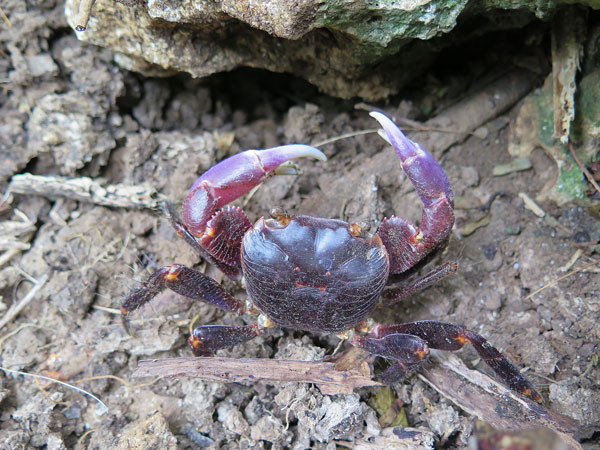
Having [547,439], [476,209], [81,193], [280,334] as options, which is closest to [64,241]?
[81,193]

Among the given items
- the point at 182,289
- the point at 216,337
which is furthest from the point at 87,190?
the point at 216,337

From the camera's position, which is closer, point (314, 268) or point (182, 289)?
point (314, 268)

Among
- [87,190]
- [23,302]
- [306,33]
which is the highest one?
[306,33]

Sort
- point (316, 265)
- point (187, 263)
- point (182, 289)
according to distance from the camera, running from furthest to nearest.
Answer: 1. point (187, 263)
2. point (182, 289)
3. point (316, 265)

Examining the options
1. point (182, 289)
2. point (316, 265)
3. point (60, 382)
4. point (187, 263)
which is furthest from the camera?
point (187, 263)

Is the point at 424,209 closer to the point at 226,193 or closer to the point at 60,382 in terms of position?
the point at 226,193

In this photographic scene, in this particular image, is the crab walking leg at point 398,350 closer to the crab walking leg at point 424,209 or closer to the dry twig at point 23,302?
the crab walking leg at point 424,209
